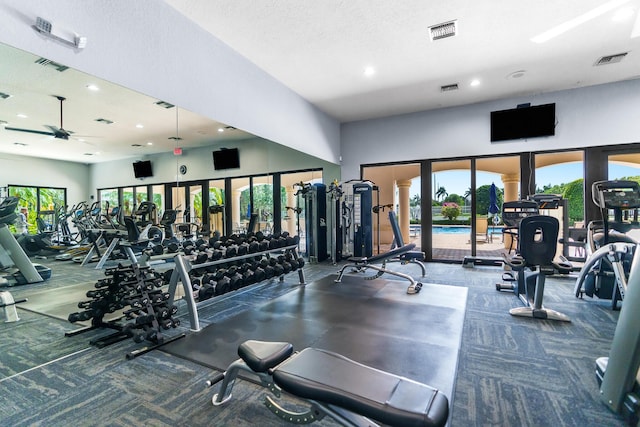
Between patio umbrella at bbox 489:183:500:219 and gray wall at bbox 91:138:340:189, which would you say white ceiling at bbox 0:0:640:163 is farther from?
patio umbrella at bbox 489:183:500:219

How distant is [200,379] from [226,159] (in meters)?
2.62

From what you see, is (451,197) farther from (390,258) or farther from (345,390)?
(345,390)

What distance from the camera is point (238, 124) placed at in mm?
3715

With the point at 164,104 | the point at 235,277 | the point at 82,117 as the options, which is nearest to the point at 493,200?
the point at 235,277

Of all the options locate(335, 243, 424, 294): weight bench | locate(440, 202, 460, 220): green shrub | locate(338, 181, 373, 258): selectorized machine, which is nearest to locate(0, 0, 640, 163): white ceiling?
locate(338, 181, 373, 258): selectorized machine

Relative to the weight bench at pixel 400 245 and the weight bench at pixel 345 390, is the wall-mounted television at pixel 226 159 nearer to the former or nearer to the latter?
the weight bench at pixel 400 245

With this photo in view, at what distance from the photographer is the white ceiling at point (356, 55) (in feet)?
7.58

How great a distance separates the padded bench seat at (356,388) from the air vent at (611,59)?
17.7 ft

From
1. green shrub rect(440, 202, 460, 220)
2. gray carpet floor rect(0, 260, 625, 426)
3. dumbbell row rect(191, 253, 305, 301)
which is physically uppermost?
green shrub rect(440, 202, 460, 220)

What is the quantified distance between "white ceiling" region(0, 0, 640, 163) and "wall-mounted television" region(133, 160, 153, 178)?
133 mm

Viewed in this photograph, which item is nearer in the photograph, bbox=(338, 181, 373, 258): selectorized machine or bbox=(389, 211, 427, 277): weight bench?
bbox=(389, 211, 427, 277): weight bench

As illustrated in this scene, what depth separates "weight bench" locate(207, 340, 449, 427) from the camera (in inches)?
38.6

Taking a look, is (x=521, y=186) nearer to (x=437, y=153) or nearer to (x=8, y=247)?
(x=437, y=153)

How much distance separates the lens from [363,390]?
1097 millimetres
